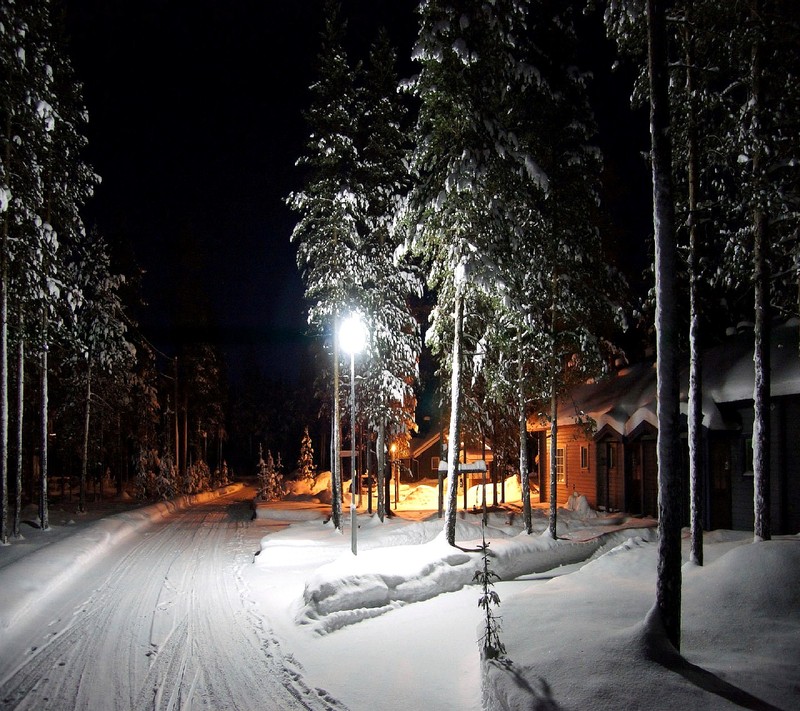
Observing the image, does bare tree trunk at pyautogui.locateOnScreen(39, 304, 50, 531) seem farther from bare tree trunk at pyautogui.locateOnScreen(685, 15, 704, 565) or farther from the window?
Result: the window

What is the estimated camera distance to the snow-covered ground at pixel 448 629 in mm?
6383

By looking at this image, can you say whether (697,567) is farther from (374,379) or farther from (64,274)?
(64,274)

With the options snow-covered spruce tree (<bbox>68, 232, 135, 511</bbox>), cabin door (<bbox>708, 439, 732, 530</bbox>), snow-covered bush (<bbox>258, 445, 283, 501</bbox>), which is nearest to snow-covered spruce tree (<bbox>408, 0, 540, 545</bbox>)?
cabin door (<bbox>708, 439, 732, 530</bbox>)

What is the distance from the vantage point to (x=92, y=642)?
31.0ft

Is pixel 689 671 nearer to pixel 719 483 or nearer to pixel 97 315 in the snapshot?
pixel 719 483

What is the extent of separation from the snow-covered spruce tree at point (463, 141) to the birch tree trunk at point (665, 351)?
20.8 feet

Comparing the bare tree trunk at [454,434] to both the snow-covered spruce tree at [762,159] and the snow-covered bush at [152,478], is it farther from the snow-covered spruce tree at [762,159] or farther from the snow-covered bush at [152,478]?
the snow-covered bush at [152,478]

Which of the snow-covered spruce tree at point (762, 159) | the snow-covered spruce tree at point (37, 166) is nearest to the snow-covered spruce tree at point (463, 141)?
the snow-covered spruce tree at point (762, 159)

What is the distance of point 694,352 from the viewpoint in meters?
12.2

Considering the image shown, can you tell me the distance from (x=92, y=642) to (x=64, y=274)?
13332mm

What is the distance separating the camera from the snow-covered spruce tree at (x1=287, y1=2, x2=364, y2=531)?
2144cm

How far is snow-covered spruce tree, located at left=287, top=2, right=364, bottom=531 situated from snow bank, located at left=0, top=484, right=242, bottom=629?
816 cm

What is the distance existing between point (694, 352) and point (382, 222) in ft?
42.3

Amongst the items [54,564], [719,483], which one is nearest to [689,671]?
[54,564]
